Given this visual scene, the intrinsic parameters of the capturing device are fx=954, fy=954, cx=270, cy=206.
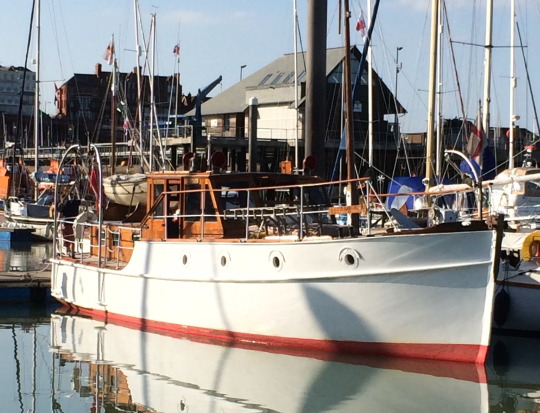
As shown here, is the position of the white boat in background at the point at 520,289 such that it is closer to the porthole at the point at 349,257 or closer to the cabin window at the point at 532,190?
the porthole at the point at 349,257

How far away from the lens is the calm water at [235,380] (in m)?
13.3

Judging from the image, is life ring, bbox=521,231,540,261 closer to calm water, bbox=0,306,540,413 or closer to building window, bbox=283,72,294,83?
calm water, bbox=0,306,540,413

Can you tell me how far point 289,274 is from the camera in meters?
15.6

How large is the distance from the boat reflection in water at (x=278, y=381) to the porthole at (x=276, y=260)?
1489mm

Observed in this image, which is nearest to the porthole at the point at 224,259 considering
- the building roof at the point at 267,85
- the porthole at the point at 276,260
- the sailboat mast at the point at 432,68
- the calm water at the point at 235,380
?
the porthole at the point at 276,260

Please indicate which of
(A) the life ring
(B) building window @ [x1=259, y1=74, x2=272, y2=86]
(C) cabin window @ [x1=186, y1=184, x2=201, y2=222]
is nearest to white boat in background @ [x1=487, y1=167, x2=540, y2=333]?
(A) the life ring

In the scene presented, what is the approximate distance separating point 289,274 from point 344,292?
100cm

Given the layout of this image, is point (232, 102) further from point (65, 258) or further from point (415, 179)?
point (65, 258)

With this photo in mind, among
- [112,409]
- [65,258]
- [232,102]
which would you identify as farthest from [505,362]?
[232,102]

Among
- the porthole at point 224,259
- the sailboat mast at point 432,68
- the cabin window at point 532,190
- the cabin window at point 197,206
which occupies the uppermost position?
the sailboat mast at point 432,68

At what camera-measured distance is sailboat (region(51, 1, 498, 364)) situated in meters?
14.7

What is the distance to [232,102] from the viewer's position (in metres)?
64.2

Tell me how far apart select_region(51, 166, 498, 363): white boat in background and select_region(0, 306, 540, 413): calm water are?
0.45m

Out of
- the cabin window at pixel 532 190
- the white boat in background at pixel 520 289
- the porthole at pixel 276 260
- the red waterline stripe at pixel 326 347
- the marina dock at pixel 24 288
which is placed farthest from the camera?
the cabin window at pixel 532 190
